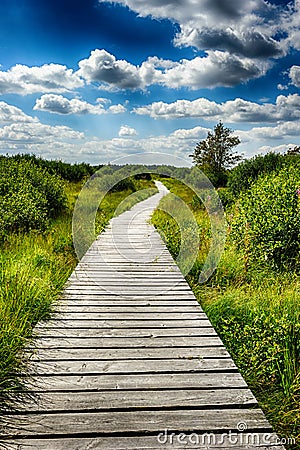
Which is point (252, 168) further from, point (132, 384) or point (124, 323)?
point (132, 384)

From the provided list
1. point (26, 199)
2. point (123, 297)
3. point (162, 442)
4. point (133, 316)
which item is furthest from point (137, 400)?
point (26, 199)

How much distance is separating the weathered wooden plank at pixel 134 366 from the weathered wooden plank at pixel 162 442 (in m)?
0.65

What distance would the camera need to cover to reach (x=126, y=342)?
3.28 meters

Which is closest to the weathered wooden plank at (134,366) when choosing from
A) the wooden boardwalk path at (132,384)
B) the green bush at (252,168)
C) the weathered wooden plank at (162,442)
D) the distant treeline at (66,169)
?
the wooden boardwalk path at (132,384)

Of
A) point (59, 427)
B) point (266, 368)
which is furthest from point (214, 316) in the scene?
point (59, 427)

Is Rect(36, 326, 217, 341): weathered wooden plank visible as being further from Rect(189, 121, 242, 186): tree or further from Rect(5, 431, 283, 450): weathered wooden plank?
Rect(189, 121, 242, 186): tree

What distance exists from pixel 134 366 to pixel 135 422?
0.64 metres

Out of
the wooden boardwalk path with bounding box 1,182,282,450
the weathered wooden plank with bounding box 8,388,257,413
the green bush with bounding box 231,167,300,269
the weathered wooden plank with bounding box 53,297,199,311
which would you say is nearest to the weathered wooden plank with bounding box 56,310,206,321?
the wooden boardwalk path with bounding box 1,182,282,450

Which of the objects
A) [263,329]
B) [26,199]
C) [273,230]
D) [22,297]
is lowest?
[263,329]

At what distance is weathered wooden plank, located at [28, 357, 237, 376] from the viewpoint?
2.78 meters

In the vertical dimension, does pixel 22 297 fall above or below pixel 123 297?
above

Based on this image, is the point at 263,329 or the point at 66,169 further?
the point at 66,169

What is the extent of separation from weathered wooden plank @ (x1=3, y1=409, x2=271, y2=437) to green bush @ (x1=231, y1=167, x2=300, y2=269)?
Result: 3.85 m

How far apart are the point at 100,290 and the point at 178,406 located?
8.02ft
